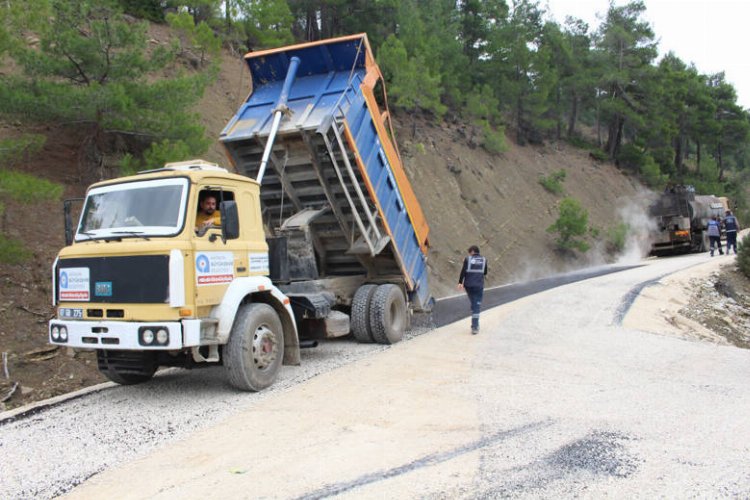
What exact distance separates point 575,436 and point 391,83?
19353mm

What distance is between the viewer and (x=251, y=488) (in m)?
4.02

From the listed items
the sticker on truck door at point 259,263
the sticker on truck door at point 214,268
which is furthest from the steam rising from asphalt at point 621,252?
the sticker on truck door at point 214,268

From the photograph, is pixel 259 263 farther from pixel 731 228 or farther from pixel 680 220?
pixel 680 220

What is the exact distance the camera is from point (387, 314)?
908cm

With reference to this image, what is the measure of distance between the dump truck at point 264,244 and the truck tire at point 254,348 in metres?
0.02

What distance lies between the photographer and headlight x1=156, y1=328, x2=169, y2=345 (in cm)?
548

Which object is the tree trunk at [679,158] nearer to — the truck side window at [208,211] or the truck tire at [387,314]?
the truck tire at [387,314]

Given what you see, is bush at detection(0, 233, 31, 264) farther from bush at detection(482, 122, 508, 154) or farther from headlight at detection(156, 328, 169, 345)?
bush at detection(482, 122, 508, 154)

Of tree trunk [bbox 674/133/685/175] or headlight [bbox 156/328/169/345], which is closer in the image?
headlight [bbox 156/328/169/345]

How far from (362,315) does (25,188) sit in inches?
198

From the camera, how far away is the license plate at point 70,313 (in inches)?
234

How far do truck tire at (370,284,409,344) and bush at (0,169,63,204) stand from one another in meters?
4.87

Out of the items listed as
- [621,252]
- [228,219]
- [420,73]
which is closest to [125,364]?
[228,219]

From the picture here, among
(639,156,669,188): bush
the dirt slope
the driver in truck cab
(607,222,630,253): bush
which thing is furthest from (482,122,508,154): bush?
the driver in truck cab
